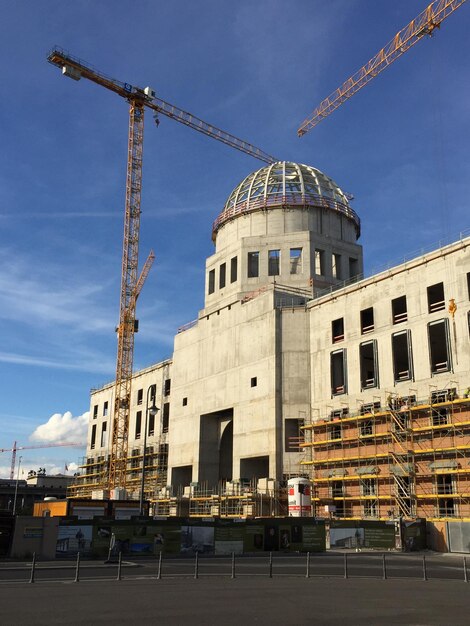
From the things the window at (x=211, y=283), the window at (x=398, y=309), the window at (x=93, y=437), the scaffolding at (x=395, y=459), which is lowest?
the scaffolding at (x=395, y=459)

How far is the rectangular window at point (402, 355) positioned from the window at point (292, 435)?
10.5 metres

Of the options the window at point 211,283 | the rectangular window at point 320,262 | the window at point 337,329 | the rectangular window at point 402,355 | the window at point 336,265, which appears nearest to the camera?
the rectangular window at point 402,355

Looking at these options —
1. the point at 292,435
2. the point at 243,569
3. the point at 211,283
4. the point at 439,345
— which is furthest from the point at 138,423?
the point at 243,569

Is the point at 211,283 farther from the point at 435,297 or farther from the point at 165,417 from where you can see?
the point at 435,297

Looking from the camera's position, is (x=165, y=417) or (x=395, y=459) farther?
(x=165, y=417)

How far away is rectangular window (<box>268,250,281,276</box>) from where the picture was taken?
2822 inches

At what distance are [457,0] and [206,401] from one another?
166 ft

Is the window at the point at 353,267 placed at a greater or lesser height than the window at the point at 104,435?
greater

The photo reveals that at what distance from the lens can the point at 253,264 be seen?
239ft

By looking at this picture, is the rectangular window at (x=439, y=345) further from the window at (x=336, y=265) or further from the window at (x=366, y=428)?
the window at (x=336, y=265)

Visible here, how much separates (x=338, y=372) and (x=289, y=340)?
5701 millimetres

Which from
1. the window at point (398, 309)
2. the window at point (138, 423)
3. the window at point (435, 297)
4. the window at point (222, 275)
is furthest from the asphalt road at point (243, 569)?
the window at point (138, 423)

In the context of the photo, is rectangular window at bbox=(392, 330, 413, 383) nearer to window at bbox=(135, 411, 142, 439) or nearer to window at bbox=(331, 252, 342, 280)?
window at bbox=(331, 252, 342, 280)

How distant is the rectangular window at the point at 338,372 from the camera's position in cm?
5759
